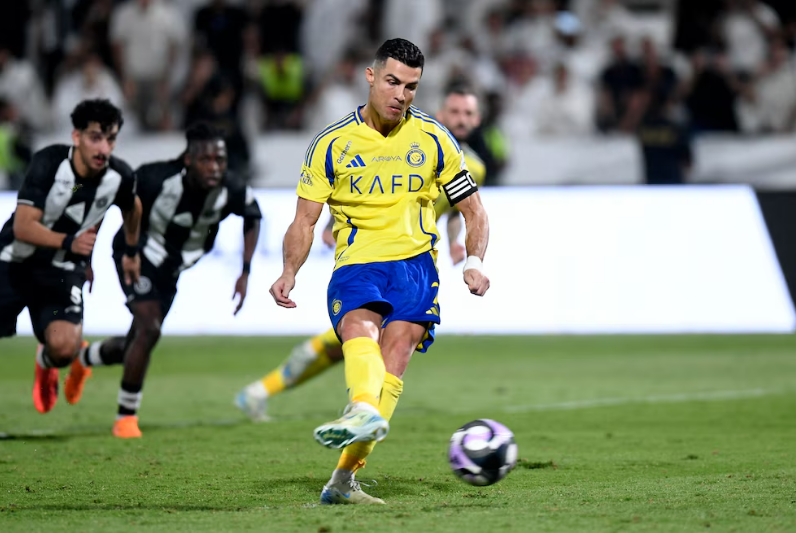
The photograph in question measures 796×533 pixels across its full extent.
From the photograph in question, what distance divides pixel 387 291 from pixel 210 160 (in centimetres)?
340

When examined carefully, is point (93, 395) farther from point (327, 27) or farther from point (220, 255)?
point (327, 27)

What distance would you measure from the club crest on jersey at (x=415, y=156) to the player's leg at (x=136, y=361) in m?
3.45

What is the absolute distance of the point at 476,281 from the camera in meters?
5.88

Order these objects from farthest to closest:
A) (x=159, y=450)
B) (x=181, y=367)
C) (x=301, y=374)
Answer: (x=181, y=367), (x=301, y=374), (x=159, y=450)

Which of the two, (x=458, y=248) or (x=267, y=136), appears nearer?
(x=458, y=248)

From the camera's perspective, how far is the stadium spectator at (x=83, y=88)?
18.1m

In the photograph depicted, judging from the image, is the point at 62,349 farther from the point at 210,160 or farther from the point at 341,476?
the point at 341,476

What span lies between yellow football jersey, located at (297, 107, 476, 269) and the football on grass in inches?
37.0

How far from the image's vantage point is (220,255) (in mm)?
14516

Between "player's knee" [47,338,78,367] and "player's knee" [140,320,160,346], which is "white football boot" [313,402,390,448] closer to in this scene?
"player's knee" [47,338,78,367]

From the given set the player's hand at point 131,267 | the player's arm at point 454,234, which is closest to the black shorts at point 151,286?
the player's hand at point 131,267

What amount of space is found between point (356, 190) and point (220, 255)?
28.1 feet

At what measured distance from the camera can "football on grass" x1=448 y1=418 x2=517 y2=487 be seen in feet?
18.7

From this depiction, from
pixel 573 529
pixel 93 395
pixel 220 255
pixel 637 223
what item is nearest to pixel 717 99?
pixel 637 223
